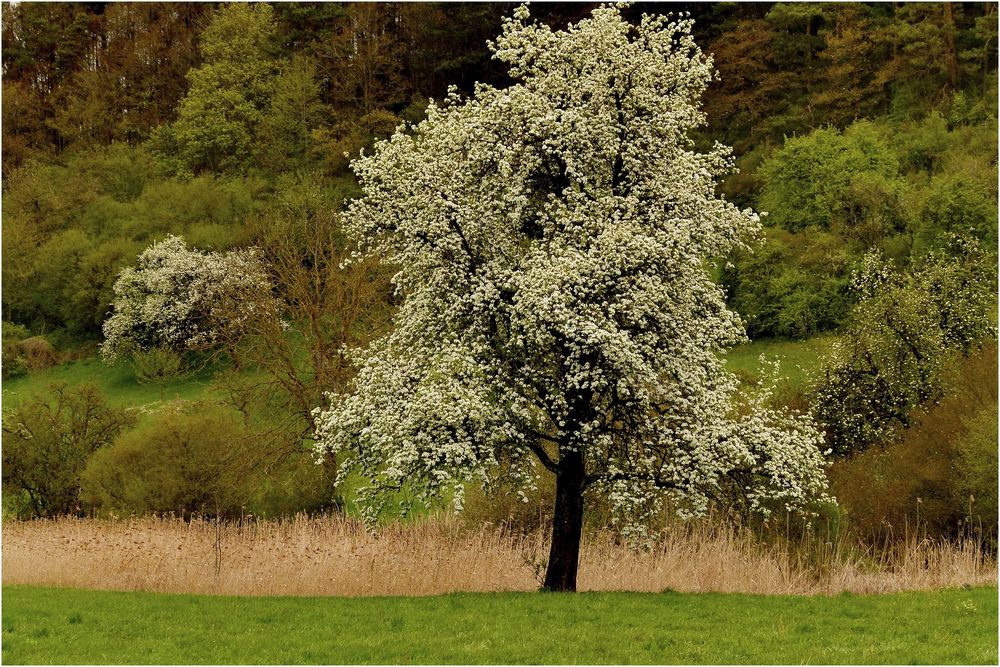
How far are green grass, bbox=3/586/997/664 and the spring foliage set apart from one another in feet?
8.61

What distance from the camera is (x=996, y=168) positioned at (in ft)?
177

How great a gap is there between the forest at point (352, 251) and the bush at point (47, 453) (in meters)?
0.11

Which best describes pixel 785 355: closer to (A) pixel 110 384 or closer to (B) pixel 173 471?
(B) pixel 173 471

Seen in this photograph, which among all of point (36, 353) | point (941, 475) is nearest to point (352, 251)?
point (941, 475)

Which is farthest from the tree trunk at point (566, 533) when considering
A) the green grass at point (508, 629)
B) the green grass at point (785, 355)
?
the green grass at point (785, 355)

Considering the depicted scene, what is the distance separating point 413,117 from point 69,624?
6679cm

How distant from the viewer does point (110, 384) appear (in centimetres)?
6706

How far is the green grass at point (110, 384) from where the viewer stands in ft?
207

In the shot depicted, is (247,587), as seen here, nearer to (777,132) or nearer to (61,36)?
(777,132)

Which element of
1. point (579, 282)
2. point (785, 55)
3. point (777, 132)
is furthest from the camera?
point (785, 55)

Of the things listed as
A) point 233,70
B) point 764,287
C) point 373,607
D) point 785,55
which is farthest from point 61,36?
point 373,607

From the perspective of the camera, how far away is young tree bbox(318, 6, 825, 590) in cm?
2100

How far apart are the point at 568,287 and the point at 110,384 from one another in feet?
181

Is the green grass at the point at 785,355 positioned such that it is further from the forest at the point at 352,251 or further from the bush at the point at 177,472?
the bush at the point at 177,472
